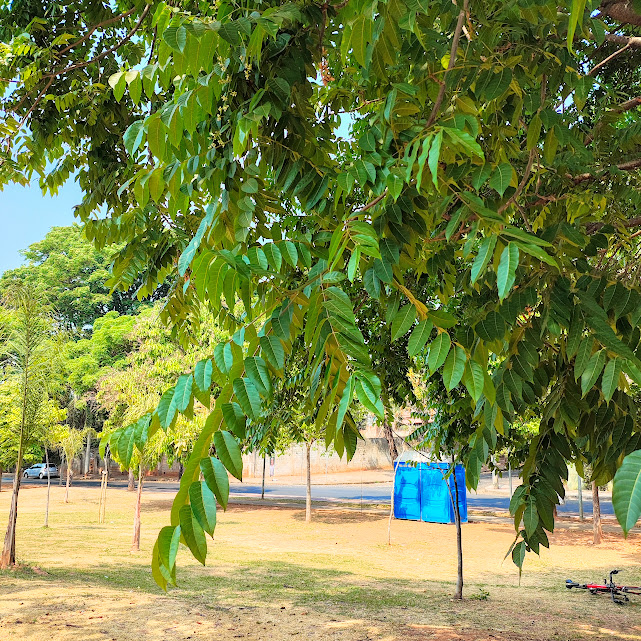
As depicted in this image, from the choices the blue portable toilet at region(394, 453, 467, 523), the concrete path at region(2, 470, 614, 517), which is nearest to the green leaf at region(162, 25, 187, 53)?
the blue portable toilet at region(394, 453, 467, 523)

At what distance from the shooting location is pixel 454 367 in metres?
1.62

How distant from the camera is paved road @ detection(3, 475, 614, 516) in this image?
25375 mm

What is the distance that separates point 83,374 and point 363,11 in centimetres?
3188

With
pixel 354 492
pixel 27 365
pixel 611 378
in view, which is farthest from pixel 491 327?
pixel 354 492

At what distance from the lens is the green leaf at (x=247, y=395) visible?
1.49m

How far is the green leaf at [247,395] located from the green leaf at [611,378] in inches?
38.7

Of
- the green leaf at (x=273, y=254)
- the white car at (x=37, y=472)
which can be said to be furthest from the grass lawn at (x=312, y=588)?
the white car at (x=37, y=472)

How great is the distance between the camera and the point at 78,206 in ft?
12.6

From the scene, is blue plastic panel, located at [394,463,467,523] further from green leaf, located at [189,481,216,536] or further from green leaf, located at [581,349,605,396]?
green leaf, located at [189,481,216,536]

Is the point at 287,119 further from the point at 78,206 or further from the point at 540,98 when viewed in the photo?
the point at 78,206

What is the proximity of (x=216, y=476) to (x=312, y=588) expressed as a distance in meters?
10.4

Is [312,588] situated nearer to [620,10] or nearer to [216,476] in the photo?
[620,10]

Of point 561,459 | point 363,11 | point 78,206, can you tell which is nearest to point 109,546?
point 78,206

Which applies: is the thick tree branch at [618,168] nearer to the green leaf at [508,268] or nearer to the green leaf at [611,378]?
the green leaf at [611,378]
